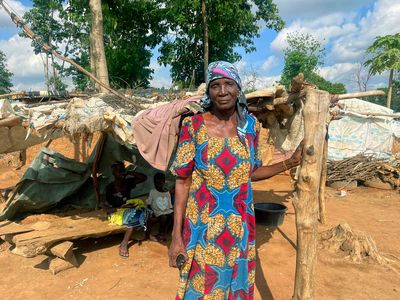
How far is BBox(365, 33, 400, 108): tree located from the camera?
13420mm

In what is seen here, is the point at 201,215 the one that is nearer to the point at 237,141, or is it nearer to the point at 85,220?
the point at 237,141

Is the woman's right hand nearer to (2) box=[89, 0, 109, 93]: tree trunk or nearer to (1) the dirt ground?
(1) the dirt ground

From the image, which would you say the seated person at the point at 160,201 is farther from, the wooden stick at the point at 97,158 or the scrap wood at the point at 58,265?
the scrap wood at the point at 58,265

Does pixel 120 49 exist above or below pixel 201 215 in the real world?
above

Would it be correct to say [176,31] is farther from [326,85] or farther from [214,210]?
[326,85]

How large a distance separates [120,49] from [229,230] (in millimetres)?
11313

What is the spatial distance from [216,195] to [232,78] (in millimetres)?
661

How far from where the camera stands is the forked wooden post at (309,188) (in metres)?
2.29

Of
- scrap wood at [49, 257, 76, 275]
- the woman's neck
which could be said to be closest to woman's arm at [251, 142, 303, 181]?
the woman's neck

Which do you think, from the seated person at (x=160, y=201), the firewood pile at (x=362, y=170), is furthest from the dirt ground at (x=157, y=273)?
the firewood pile at (x=362, y=170)

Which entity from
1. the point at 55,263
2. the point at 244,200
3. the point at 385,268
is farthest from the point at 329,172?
the point at 244,200

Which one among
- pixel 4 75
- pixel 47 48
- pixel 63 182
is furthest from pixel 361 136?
pixel 4 75

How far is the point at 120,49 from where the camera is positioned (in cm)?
1209

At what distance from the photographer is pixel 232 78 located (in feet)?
6.27
